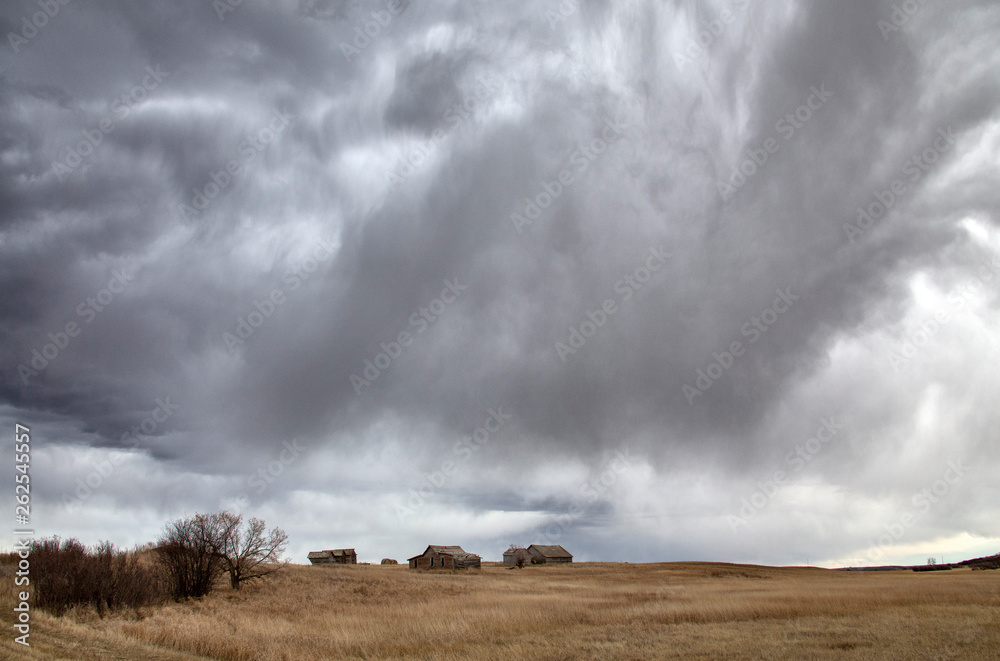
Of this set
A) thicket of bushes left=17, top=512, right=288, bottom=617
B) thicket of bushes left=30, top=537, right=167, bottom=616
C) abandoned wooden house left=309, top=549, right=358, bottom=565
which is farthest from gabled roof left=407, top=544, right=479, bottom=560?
thicket of bushes left=30, top=537, right=167, bottom=616

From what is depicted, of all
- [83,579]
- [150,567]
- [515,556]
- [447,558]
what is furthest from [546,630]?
[515,556]

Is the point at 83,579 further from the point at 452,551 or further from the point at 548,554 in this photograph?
the point at 548,554

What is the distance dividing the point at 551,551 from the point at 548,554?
63.1 inches

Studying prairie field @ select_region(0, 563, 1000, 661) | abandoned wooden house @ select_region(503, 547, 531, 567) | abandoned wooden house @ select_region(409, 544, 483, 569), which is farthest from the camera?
abandoned wooden house @ select_region(503, 547, 531, 567)

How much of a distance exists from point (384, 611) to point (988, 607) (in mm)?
28553

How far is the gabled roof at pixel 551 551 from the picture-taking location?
117m

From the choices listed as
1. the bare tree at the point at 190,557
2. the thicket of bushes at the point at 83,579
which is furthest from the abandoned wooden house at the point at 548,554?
the thicket of bushes at the point at 83,579

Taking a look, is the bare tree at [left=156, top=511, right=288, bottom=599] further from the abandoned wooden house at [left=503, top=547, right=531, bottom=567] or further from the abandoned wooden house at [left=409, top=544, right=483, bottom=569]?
the abandoned wooden house at [left=503, top=547, right=531, bottom=567]

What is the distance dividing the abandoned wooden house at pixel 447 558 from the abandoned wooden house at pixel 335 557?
16117mm

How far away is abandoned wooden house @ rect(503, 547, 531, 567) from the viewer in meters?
114

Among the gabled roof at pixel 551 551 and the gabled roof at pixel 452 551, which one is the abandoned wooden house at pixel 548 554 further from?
the gabled roof at pixel 452 551

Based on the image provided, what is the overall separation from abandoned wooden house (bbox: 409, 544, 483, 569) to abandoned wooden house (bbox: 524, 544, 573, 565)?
30211 mm

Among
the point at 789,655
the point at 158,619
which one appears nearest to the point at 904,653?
the point at 789,655

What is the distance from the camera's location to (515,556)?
115 metres
